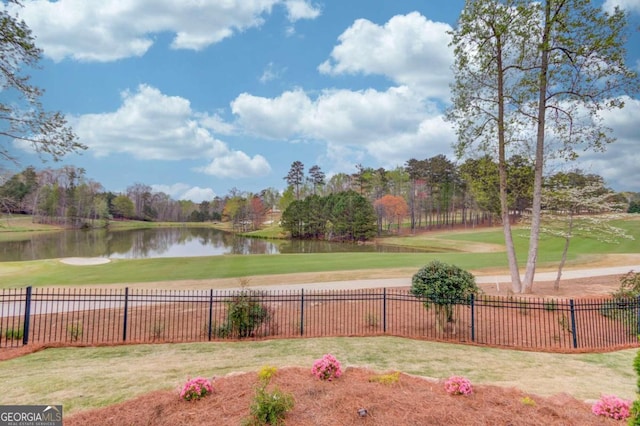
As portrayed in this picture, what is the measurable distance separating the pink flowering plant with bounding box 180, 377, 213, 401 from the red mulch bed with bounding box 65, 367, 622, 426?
2.8 inches

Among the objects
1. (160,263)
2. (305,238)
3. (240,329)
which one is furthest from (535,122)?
(305,238)

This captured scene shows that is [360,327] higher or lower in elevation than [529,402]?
lower

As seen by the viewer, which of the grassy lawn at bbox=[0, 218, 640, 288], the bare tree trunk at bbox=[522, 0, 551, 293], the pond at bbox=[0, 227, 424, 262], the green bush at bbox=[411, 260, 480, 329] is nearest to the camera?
the green bush at bbox=[411, 260, 480, 329]

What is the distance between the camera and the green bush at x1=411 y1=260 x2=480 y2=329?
30.3 ft

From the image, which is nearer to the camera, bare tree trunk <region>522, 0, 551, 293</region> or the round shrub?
the round shrub

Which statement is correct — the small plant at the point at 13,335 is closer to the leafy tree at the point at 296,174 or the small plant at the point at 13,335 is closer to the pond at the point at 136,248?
the pond at the point at 136,248

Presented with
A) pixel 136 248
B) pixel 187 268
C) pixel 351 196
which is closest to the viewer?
pixel 187 268

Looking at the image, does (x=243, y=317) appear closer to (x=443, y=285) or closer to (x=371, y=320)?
(x=371, y=320)

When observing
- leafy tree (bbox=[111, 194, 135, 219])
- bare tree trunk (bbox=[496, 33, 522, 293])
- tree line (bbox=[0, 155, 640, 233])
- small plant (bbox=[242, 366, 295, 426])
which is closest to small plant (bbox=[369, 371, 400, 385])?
small plant (bbox=[242, 366, 295, 426])

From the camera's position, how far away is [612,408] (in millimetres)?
4008

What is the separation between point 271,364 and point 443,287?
5195mm

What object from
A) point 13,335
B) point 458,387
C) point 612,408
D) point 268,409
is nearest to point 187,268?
point 13,335

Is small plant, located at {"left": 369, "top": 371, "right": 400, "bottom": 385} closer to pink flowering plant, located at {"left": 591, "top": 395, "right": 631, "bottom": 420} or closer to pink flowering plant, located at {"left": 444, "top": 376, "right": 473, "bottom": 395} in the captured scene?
pink flowering plant, located at {"left": 444, "top": 376, "right": 473, "bottom": 395}

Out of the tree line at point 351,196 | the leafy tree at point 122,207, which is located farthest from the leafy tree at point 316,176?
the leafy tree at point 122,207
